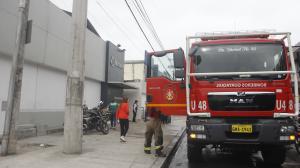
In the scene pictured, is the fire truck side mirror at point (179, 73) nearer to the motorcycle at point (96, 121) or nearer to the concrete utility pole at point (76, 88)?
the concrete utility pole at point (76, 88)

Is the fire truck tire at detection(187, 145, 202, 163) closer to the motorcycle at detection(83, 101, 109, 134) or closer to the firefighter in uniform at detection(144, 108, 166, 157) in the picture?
the firefighter in uniform at detection(144, 108, 166, 157)

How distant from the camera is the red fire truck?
22.6 ft

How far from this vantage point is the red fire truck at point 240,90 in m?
6.90

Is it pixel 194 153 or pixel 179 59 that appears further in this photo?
pixel 194 153

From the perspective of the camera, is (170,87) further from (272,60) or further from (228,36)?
(272,60)

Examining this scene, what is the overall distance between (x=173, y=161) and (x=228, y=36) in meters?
3.72

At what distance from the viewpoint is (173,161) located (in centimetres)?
906

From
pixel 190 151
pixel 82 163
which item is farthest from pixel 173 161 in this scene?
pixel 82 163

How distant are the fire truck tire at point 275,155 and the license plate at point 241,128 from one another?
143 cm

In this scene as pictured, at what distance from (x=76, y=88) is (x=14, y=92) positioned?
148 cm

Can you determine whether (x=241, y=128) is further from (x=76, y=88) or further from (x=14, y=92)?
(x=14, y=92)

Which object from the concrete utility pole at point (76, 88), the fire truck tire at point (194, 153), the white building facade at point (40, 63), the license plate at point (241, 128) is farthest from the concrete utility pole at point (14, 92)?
the license plate at point (241, 128)

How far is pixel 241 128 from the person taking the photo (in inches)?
273

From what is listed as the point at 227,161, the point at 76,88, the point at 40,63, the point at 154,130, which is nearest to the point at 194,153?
the point at 227,161
